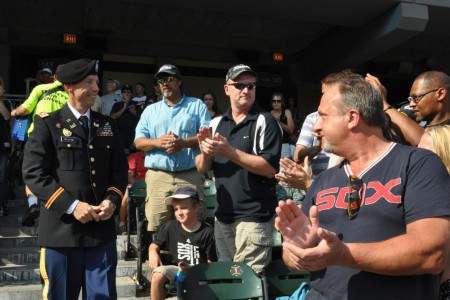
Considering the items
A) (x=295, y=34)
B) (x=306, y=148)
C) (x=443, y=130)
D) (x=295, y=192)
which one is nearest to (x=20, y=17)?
(x=295, y=34)

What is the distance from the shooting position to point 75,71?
146 inches

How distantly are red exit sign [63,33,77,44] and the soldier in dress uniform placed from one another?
9584 millimetres

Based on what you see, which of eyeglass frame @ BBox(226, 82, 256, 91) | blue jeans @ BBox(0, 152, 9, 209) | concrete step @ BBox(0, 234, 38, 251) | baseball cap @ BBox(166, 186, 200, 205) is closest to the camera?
eyeglass frame @ BBox(226, 82, 256, 91)

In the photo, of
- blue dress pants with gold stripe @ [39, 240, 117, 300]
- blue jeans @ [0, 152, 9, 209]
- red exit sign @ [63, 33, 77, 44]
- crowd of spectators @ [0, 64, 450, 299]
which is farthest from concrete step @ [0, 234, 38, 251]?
red exit sign @ [63, 33, 77, 44]

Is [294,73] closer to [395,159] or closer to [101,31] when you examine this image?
[101,31]

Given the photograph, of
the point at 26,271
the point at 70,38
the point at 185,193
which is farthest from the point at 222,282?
the point at 70,38

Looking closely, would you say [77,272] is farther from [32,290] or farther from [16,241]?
[16,241]

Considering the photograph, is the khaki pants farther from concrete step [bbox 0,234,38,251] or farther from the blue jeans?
concrete step [bbox 0,234,38,251]

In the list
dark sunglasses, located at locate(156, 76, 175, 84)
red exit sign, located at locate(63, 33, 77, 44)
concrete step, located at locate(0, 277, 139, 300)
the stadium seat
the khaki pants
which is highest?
red exit sign, located at locate(63, 33, 77, 44)

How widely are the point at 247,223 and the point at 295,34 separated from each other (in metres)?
10.1

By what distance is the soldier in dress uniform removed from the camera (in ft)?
11.6

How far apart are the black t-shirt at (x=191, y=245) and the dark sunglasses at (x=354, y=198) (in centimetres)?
298

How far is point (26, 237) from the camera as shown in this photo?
6.60 metres

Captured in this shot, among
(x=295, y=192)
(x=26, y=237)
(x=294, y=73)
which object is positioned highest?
(x=294, y=73)
